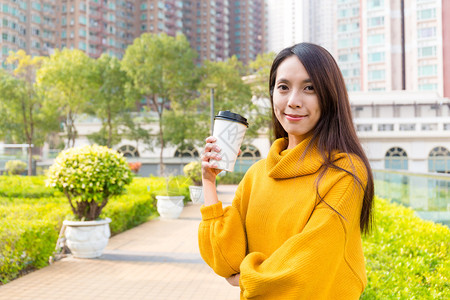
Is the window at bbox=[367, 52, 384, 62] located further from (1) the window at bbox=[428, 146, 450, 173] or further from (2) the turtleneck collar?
(2) the turtleneck collar

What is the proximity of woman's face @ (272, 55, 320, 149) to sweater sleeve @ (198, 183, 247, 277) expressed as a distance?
0.38 metres

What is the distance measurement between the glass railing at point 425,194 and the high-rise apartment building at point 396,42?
148ft

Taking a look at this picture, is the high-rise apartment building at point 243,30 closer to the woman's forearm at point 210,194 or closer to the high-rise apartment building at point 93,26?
the high-rise apartment building at point 93,26

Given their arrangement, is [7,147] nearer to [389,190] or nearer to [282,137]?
[389,190]

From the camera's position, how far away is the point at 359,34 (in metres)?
63.8

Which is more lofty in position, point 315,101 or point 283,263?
point 315,101

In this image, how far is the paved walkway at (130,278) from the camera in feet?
16.4

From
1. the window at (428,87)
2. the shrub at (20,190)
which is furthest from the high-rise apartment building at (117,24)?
the shrub at (20,190)

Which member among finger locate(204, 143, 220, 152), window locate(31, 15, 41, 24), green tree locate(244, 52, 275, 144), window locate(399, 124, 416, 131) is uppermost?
window locate(31, 15, 41, 24)

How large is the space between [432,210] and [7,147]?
33.6m

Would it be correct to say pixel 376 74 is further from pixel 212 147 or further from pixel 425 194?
pixel 212 147

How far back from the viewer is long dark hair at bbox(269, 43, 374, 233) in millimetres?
1415

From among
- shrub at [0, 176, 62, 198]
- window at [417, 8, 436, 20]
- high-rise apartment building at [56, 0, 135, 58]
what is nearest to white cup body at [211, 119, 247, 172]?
shrub at [0, 176, 62, 198]

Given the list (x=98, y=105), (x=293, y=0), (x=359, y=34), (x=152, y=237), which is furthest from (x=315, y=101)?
(x=293, y=0)
